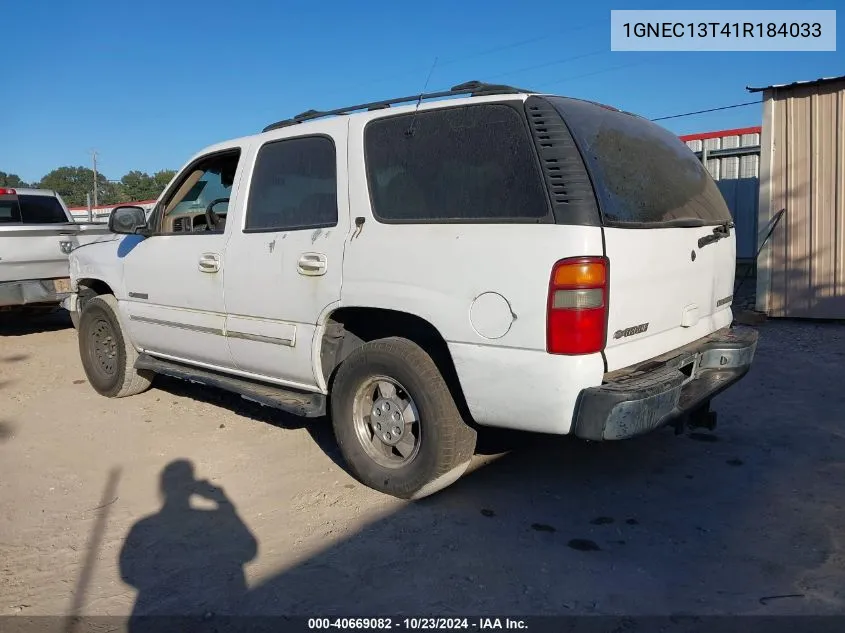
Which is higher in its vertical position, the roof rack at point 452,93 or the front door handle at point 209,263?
the roof rack at point 452,93

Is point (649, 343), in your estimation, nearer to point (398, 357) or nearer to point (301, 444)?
point (398, 357)

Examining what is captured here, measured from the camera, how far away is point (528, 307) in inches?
125

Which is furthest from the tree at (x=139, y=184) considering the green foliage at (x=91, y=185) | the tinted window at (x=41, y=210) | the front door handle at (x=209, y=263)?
the front door handle at (x=209, y=263)

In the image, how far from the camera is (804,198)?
8.79 metres

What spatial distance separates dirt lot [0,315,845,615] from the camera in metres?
3.01

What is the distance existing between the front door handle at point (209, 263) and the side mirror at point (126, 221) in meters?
0.88

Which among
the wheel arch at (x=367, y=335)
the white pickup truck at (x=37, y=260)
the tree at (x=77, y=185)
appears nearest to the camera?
the wheel arch at (x=367, y=335)

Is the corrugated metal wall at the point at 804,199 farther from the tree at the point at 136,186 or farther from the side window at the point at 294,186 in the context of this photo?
the tree at the point at 136,186

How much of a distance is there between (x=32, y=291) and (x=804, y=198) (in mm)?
9225

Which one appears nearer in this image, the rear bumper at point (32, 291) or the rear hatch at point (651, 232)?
the rear hatch at point (651, 232)

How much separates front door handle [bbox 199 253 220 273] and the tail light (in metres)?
2.46

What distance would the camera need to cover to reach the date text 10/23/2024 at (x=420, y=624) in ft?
9.10

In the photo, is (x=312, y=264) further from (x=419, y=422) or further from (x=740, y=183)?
(x=740, y=183)

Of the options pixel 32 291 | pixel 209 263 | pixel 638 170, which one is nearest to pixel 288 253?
pixel 209 263
